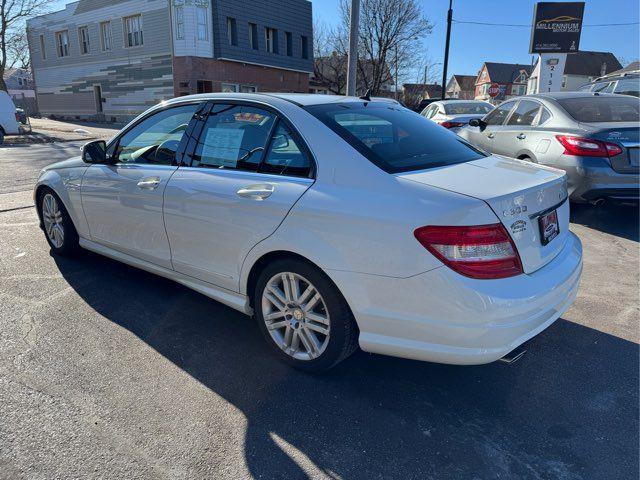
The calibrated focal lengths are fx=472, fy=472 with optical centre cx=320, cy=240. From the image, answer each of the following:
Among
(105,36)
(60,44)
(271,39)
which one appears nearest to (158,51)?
(105,36)

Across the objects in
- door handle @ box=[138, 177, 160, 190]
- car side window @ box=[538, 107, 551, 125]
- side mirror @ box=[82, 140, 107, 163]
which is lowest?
door handle @ box=[138, 177, 160, 190]

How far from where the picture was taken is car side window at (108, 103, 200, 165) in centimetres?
355

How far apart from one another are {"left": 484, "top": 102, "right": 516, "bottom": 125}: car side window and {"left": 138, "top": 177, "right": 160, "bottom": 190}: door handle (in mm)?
5734

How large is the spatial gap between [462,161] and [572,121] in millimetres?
3804

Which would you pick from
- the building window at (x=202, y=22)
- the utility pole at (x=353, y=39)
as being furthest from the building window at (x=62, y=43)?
the utility pole at (x=353, y=39)

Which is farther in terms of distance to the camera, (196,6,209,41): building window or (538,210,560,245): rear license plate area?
(196,6,209,41): building window

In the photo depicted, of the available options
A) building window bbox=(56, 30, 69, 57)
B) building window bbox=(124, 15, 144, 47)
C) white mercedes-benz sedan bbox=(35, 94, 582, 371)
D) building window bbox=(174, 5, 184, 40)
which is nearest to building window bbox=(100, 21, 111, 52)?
building window bbox=(124, 15, 144, 47)

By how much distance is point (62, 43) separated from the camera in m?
35.3

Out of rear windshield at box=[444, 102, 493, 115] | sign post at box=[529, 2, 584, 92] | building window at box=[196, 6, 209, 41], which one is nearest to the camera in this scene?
rear windshield at box=[444, 102, 493, 115]

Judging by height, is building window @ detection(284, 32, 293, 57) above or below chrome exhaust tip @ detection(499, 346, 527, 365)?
above

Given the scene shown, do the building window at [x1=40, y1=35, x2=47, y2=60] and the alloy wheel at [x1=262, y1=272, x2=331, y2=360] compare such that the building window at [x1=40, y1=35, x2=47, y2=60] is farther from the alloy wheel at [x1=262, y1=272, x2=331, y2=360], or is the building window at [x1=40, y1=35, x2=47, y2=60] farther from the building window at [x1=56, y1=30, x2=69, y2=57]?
the alloy wheel at [x1=262, y1=272, x2=331, y2=360]

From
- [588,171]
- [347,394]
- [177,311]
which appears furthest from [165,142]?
[588,171]

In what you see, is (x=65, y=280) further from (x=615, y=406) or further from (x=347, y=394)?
(x=615, y=406)

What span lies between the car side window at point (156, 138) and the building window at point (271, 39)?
3134cm
